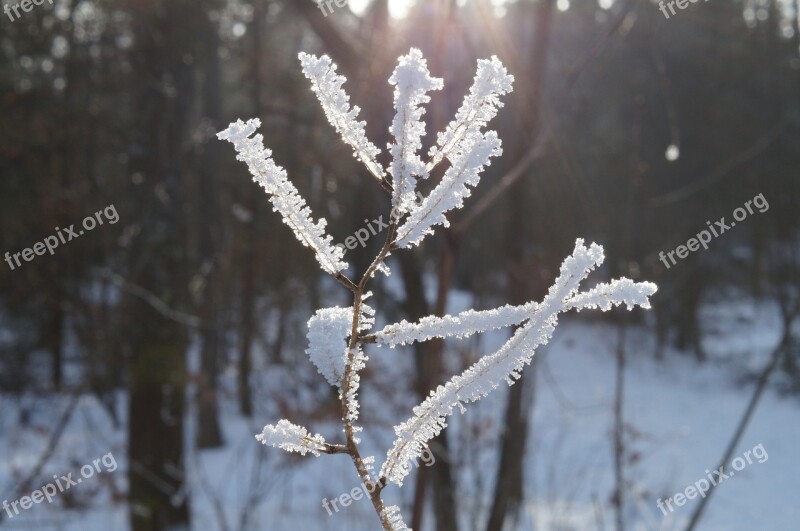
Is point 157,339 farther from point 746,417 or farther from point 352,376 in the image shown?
point 352,376

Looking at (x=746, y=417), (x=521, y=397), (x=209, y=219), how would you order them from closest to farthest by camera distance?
(x=746, y=417) → (x=521, y=397) → (x=209, y=219)

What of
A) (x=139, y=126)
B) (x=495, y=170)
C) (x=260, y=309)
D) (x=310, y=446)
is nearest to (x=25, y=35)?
(x=260, y=309)

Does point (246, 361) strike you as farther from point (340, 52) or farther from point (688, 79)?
point (688, 79)

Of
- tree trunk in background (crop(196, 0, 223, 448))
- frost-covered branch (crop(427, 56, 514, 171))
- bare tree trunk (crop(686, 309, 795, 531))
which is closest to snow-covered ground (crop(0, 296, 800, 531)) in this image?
tree trunk in background (crop(196, 0, 223, 448))

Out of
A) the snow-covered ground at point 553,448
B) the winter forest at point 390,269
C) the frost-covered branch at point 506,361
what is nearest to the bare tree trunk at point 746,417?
the winter forest at point 390,269

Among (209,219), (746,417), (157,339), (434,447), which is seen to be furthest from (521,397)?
(209,219)

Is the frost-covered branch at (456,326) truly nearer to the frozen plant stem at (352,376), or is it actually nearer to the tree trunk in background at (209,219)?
the frozen plant stem at (352,376)
